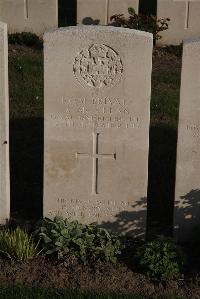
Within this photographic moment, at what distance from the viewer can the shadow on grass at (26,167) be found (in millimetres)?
7820

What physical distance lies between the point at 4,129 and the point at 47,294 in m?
1.81

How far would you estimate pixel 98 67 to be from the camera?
6.70 metres

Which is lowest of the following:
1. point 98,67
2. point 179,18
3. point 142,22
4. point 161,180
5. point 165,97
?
point 161,180

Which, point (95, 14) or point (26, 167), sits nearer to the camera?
point (26, 167)

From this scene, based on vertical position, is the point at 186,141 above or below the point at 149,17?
below

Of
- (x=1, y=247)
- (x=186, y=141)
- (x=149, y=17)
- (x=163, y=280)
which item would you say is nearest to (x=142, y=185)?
(x=186, y=141)

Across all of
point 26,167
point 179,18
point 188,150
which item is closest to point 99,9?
point 179,18

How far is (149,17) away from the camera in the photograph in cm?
1365

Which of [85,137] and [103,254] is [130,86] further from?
[103,254]

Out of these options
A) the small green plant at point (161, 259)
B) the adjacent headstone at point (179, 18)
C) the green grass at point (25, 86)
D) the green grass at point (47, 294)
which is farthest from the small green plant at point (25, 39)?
the green grass at point (47, 294)

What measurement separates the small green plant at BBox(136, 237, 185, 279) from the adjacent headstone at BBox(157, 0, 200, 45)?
27.0 ft

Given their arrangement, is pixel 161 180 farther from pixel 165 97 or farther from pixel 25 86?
pixel 25 86

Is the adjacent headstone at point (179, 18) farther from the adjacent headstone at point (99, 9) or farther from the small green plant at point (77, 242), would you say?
the small green plant at point (77, 242)

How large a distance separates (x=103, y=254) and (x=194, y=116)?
64.6 inches
